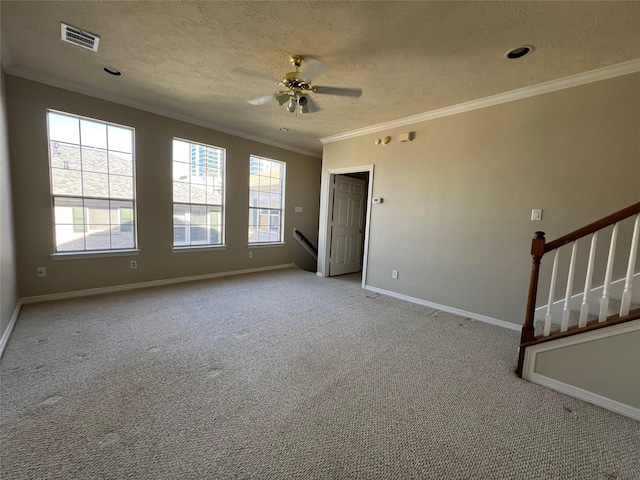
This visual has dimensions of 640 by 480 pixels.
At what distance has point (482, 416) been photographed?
1733 mm

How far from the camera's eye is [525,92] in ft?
9.52

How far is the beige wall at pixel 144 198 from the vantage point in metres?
3.14

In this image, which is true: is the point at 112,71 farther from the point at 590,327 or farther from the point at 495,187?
the point at 590,327

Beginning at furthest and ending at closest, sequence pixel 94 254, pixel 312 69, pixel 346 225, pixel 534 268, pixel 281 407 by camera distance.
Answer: pixel 346 225 → pixel 94 254 → pixel 312 69 → pixel 534 268 → pixel 281 407

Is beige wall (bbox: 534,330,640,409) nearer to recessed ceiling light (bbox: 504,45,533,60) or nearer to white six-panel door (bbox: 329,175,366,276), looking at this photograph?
recessed ceiling light (bbox: 504,45,533,60)

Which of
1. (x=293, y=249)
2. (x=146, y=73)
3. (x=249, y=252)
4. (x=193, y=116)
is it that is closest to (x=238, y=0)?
(x=146, y=73)

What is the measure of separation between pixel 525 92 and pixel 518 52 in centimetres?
83

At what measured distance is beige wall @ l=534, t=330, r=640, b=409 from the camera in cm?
176

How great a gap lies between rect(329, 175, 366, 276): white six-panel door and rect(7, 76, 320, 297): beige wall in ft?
3.76

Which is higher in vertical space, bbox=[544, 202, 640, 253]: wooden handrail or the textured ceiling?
the textured ceiling

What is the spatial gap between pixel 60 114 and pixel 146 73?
1446mm

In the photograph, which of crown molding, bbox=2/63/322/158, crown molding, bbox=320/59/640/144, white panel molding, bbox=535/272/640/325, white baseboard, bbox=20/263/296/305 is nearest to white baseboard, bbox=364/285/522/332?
white panel molding, bbox=535/272/640/325

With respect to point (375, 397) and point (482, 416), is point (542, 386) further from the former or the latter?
point (375, 397)

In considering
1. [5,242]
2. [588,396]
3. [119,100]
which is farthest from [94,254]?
[588,396]
